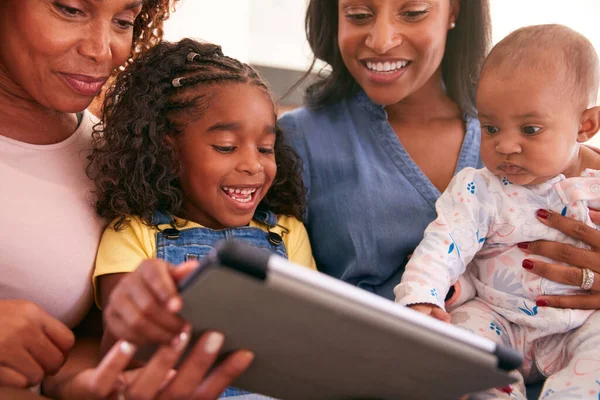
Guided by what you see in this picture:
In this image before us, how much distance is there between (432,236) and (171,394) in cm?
71

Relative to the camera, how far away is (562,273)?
130 cm

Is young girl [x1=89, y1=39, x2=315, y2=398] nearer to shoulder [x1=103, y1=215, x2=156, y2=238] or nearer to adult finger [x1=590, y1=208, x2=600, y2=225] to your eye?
shoulder [x1=103, y1=215, x2=156, y2=238]

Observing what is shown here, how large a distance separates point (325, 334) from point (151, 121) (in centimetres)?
85

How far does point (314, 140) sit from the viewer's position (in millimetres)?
1701

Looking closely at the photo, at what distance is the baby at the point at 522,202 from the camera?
1.27m

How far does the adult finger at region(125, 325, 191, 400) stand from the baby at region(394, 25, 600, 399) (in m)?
0.58

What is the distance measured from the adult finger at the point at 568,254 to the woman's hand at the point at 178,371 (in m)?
0.76

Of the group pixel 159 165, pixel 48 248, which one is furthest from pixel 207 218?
pixel 48 248

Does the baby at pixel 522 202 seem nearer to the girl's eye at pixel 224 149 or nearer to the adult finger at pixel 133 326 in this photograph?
the girl's eye at pixel 224 149

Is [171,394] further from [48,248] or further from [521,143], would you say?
[521,143]

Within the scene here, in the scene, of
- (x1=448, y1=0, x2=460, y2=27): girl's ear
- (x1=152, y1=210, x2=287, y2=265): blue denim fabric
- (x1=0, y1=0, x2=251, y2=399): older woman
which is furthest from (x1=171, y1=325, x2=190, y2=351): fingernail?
(x1=448, y1=0, x2=460, y2=27): girl's ear

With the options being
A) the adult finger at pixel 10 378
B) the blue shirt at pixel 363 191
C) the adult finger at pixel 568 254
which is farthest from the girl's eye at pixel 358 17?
the adult finger at pixel 10 378

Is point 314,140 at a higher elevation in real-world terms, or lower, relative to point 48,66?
lower

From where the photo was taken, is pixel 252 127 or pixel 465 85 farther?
pixel 465 85
